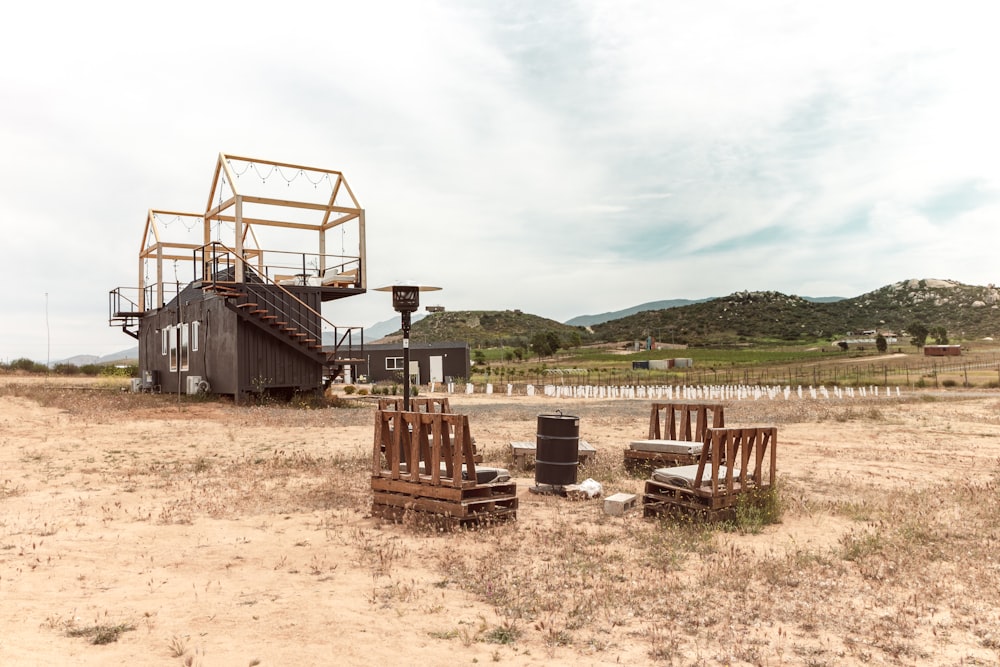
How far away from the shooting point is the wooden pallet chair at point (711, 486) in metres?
8.70

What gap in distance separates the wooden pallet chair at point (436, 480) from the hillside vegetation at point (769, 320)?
93.6 metres

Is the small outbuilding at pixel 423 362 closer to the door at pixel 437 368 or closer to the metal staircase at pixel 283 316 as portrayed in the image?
the door at pixel 437 368

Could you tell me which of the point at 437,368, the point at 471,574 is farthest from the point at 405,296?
the point at 437,368

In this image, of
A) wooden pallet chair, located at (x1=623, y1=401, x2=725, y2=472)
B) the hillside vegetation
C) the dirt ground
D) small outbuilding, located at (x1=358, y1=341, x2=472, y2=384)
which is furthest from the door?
the hillside vegetation

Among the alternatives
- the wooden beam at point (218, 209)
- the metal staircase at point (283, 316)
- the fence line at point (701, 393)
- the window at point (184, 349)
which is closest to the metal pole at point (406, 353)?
the metal staircase at point (283, 316)

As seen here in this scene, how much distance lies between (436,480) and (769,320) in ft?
398

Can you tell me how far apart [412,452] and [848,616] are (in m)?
5.01

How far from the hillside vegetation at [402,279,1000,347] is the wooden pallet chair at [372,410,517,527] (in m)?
93.6

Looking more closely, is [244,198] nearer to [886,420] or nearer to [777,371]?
[886,420]

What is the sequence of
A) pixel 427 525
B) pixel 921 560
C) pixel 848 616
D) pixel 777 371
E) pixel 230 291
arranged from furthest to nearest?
pixel 777 371
pixel 230 291
pixel 427 525
pixel 921 560
pixel 848 616

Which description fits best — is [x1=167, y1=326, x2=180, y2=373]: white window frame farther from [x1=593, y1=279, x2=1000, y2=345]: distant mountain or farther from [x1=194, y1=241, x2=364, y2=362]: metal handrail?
[x1=593, y1=279, x2=1000, y2=345]: distant mountain

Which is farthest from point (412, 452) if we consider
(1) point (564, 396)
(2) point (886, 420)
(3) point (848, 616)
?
(1) point (564, 396)

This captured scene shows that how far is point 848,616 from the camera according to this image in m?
5.67

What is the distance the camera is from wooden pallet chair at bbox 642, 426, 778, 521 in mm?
8695
